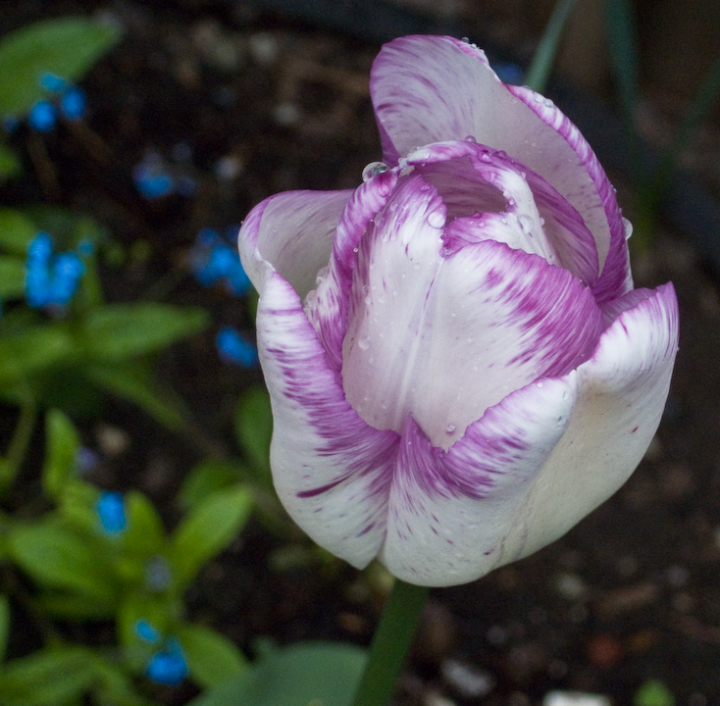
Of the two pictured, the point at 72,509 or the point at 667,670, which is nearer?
the point at 72,509

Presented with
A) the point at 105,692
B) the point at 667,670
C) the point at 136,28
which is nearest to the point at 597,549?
the point at 667,670

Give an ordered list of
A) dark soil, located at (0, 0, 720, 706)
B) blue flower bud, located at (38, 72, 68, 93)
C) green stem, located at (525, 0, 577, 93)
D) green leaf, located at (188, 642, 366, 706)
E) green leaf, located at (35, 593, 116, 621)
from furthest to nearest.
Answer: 1. blue flower bud, located at (38, 72, 68, 93)
2. dark soil, located at (0, 0, 720, 706)
3. green leaf, located at (35, 593, 116, 621)
4. green leaf, located at (188, 642, 366, 706)
5. green stem, located at (525, 0, 577, 93)

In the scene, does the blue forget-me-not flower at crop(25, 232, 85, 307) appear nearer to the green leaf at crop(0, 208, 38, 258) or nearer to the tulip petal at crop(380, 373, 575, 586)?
the green leaf at crop(0, 208, 38, 258)

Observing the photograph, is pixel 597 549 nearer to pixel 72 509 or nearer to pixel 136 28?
pixel 72 509

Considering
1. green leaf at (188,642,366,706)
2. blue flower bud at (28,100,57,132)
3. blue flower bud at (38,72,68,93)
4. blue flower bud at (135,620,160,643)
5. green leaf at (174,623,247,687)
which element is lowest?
green leaf at (174,623,247,687)

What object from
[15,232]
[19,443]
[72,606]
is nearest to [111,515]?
[72,606]

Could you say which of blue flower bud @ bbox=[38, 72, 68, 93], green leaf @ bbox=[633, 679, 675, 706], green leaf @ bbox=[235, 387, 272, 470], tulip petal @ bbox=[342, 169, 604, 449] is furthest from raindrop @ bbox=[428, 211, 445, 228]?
blue flower bud @ bbox=[38, 72, 68, 93]
